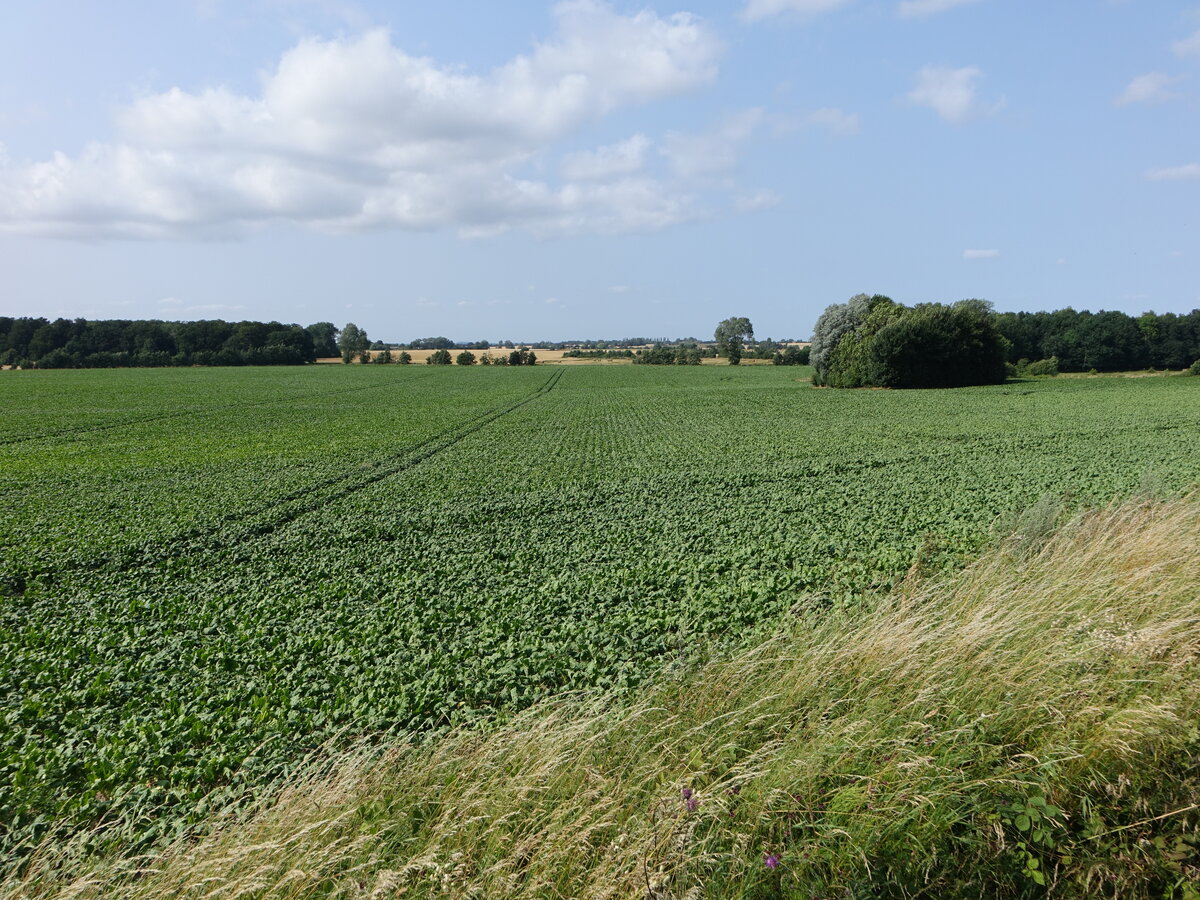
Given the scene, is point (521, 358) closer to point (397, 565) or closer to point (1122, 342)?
point (1122, 342)

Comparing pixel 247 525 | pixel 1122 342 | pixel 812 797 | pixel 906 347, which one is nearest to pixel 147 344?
pixel 906 347

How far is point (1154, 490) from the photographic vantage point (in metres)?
12.5

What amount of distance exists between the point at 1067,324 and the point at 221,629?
373ft

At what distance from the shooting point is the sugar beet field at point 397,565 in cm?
653

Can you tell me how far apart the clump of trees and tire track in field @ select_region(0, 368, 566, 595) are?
4488 cm

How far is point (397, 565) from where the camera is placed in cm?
1173

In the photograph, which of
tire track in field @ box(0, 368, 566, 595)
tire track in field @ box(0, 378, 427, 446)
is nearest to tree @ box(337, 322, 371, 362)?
tire track in field @ box(0, 378, 427, 446)

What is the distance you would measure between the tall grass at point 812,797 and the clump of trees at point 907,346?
56.7 metres

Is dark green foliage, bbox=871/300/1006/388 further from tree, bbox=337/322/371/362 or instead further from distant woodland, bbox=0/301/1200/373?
tree, bbox=337/322/371/362

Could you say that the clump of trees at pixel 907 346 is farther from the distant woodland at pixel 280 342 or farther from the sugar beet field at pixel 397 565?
the sugar beet field at pixel 397 565

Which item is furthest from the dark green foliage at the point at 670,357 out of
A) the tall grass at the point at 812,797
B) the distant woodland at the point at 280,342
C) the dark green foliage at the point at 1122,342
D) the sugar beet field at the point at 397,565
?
the tall grass at the point at 812,797

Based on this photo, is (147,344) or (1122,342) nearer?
(1122,342)

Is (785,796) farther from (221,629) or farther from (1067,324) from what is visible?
(1067,324)

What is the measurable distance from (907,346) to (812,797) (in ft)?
196
